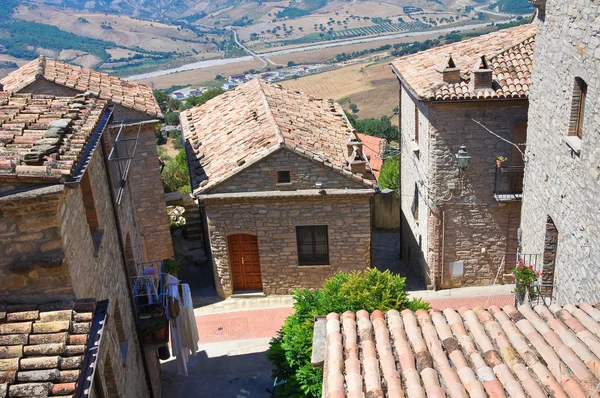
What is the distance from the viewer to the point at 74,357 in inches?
273

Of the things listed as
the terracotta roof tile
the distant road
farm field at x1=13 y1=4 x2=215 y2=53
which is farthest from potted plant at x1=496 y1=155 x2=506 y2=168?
farm field at x1=13 y1=4 x2=215 y2=53

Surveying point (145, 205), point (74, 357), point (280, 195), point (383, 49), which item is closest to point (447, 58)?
point (280, 195)

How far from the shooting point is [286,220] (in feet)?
56.3

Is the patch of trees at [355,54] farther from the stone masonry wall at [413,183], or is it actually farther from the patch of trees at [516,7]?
the stone masonry wall at [413,183]

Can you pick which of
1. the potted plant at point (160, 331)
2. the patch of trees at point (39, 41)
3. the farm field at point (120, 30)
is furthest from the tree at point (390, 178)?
the farm field at point (120, 30)

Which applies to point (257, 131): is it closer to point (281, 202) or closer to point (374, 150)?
point (281, 202)

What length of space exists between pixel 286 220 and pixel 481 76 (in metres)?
6.56

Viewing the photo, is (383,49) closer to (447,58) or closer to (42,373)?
(447,58)

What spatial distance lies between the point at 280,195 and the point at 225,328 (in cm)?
411

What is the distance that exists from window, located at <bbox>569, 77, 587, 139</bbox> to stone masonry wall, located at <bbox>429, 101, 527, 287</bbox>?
6526 millimetres

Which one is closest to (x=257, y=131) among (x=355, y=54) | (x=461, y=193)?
(x=461, y=193)

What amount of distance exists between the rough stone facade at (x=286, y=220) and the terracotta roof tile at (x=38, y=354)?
934 centimetres

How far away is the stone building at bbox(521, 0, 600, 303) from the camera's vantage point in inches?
328

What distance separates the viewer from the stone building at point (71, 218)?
714 cm
